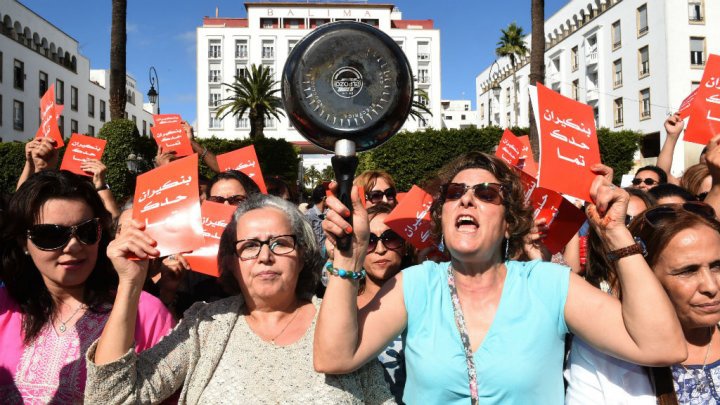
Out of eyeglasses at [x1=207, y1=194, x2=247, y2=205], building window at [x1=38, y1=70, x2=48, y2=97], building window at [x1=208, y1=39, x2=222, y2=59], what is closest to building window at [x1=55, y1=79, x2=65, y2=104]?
building window at [x1=38, y1=70, x2=48, y2=97]

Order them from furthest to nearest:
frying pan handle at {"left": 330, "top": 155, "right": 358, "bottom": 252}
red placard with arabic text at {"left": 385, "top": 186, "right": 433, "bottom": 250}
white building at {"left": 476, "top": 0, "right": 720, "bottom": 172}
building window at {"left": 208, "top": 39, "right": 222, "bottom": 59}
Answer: building window at {"left": 208, "top": 39, "right": 222, "bottom": 59} < white building at {"left": 476, "top": 0, "right": 720, "bottom": 172} < red placard with arabic text at {"left": 385, "top": 186, "right": 433, "bottom": 250} < frying pan handle at {"left": 330, "top": 155, "right": 358, "bottom": 252}

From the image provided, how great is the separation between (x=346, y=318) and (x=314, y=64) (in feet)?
3.01

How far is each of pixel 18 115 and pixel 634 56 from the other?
42.9 metres

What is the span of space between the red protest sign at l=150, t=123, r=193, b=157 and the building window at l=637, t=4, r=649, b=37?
38.6 metres

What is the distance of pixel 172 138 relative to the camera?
550cm

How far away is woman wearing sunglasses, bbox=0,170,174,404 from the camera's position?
7.30 ft

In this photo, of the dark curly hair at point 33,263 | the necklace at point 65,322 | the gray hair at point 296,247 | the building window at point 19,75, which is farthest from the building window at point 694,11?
the building window at point 19,75

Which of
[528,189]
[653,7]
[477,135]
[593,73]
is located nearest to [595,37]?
[593,73]

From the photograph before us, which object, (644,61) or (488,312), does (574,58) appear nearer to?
(644,61)

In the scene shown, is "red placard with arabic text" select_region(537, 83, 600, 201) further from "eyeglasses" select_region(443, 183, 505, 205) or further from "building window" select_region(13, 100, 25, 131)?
"building window" select_region(13, 100, 25, 131)

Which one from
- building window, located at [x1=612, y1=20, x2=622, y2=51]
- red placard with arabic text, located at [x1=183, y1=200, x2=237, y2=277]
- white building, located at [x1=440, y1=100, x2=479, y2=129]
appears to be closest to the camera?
red placard with arabic text, located at [x1=183, y1=200, x2=237, y2=277]

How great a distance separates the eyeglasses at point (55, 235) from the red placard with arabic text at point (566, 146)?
1.98 m

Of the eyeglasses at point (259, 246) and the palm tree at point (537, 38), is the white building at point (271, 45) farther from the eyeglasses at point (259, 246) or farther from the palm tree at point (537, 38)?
the eyeglasses at point (259, 246)

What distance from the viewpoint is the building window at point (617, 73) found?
39.9 meters
